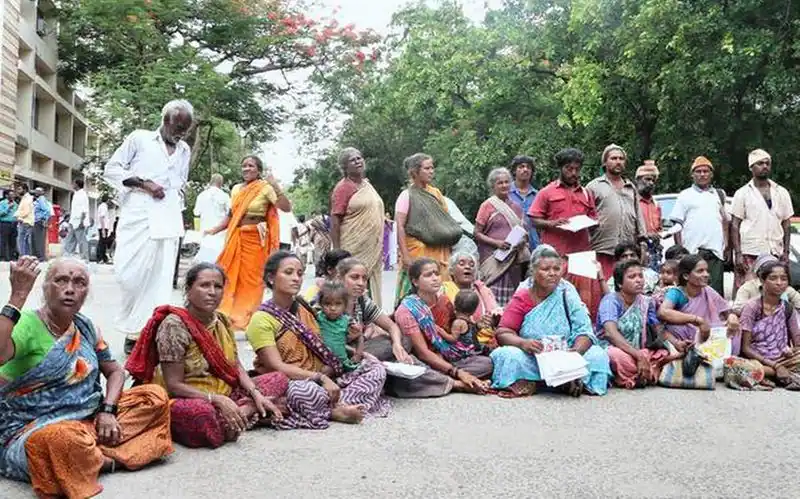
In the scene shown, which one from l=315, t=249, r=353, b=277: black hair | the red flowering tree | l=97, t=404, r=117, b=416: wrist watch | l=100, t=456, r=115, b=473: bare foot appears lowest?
l=100, t=456, r=115, b=473: bare foot

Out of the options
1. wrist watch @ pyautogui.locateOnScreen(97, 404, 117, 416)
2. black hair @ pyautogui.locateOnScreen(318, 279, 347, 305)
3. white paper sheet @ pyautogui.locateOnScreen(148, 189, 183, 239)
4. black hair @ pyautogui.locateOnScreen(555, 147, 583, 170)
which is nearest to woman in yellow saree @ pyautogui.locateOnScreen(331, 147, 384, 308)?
white paper sheet @ pyautogui.locateOnScreen(148, 189, 183, 239)

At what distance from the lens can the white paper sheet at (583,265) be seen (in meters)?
6.32

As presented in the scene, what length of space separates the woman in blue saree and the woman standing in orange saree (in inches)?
115

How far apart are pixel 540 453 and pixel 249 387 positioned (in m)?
1.55

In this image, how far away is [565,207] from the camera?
668 cm

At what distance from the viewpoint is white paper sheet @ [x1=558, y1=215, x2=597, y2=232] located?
647cm

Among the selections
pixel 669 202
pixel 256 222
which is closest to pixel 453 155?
pixel 669 202

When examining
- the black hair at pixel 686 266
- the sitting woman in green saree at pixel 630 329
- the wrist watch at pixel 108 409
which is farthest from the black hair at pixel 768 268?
the wrist watch at pixel 108 409

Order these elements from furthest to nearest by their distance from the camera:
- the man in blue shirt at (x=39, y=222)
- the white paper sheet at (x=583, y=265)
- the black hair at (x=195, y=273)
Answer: the man in blue shirt at (x=39, y=222) < the white paper sheet at (x=583, y=265) < the black hair at (x=195, y=273)

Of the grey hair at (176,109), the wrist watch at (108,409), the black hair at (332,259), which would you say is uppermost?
the grey hair at (176,109)

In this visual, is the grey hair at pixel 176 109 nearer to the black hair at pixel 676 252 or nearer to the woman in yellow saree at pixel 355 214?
the woman in yellow saree at pixel 355 214

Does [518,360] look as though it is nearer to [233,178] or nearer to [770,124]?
[770,124]

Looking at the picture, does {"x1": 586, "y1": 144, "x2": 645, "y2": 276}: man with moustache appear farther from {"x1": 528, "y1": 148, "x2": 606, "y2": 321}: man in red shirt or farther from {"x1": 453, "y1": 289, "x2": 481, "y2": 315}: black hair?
{"x1": 453, "y1": 289, "x2": 481, "y2": 315}: black hair

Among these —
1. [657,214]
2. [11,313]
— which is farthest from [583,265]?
[11,313]
